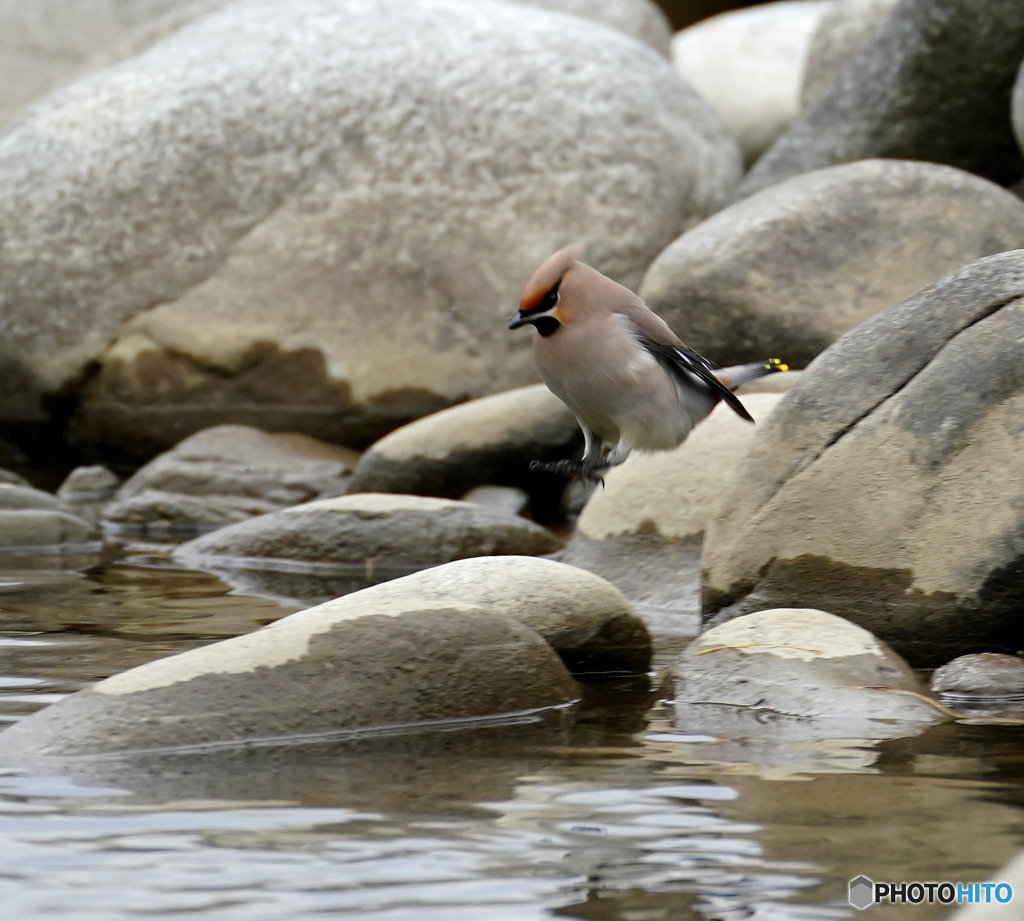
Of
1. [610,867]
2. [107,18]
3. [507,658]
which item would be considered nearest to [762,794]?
[610,867]

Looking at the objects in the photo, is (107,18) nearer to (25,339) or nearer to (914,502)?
(25,339)

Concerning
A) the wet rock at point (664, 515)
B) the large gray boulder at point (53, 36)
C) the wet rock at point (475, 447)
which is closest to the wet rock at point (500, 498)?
the wet rock at point (475, 447)

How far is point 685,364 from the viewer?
16.5ft

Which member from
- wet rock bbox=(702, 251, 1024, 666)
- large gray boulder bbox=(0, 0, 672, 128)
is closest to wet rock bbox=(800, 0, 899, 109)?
wet rock bbox=(702, 251, 1024, 666)

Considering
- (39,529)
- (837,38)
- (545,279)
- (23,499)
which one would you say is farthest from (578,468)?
(837,38)

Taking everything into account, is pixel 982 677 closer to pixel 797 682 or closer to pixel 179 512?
pixel 797 682

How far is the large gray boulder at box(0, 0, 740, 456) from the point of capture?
9047 millimetres

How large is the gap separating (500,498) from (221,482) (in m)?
1.44

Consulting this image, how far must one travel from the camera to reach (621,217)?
917 cm

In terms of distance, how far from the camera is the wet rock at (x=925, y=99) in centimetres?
898

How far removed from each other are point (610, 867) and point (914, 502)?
2.13 m

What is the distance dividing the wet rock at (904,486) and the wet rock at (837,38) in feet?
19.9

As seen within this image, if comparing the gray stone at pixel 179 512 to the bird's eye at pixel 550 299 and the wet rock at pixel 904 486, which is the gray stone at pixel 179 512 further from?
the bird's eye at pixel 550 299

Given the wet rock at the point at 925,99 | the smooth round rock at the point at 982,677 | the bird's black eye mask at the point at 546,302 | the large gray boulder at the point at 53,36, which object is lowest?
the smooth round rock at the point at 982,677
